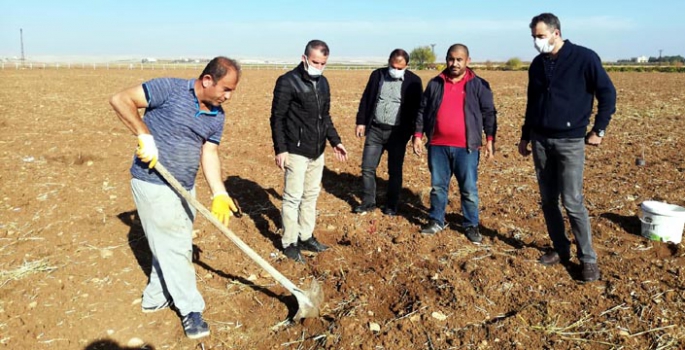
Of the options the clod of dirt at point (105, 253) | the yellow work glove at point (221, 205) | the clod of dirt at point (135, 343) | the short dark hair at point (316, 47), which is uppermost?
the short dark hair at point (316, 47)

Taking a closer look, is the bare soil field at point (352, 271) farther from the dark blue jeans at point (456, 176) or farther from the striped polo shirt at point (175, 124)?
the striped polo shirt at point (175, 124)

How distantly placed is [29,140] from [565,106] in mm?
8293

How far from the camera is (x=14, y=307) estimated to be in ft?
12.1

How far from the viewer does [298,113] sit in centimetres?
430

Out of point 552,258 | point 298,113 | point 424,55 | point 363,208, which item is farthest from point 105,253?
point 424,55

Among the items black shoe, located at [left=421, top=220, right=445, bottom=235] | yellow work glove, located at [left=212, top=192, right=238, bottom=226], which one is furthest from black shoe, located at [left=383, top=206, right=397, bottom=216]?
yellow work glove, located at [left=212, top=192, right=238, bottom=226]

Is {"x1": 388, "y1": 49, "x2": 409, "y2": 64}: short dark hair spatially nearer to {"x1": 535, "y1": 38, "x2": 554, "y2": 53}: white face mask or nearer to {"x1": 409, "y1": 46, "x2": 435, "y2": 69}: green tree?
{"x1": 535, "y1": 38, "x2": 554, "y2": 53}: white face mask

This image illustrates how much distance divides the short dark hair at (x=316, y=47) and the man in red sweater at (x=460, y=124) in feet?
3.78

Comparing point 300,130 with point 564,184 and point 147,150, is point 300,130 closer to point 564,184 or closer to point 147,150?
point 147,150

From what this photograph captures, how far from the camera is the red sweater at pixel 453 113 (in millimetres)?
4684

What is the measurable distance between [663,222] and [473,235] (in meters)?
1.63

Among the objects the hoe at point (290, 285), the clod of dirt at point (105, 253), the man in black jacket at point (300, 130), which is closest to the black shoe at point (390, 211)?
the man in black jacket at point (300, 130)

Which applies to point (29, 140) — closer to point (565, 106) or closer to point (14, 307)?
point (14, 307)

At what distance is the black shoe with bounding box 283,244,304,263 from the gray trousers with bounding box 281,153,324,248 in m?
0.04
